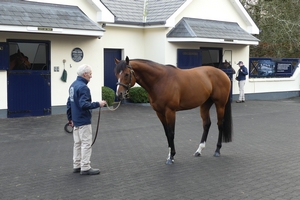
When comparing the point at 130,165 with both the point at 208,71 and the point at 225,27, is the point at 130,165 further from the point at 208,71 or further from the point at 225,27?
the point at 225,27

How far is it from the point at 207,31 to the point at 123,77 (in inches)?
441

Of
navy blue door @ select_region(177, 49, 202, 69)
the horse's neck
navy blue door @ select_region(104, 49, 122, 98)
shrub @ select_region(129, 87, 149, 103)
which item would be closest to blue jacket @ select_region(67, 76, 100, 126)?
the horse's neck

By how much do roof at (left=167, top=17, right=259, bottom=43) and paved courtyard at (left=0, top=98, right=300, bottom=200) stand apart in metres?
5.14

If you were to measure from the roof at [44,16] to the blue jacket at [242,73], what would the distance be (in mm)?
7959

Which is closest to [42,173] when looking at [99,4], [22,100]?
[22,100]

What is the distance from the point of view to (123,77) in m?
7.00

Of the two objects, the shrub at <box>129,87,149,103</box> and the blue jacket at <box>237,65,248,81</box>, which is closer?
the shrub at <box>129,87,149,103</box>

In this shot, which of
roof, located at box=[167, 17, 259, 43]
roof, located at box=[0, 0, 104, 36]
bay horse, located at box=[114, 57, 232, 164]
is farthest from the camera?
roof, located at box=[167, 17, 259, 43]

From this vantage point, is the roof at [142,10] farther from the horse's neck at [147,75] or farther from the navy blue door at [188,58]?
the horse's neck at [147,75]

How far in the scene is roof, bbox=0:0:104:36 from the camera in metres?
12.2

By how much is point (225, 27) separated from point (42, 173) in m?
13.9

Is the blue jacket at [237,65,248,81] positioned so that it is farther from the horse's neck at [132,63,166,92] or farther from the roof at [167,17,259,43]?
the horse's neck at [132,63,166,92]

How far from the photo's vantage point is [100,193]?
5.84 m

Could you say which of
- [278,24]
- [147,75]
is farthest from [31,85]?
[278,24]
